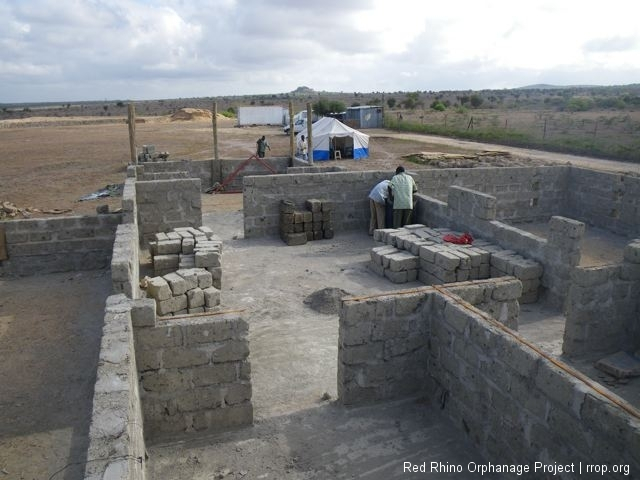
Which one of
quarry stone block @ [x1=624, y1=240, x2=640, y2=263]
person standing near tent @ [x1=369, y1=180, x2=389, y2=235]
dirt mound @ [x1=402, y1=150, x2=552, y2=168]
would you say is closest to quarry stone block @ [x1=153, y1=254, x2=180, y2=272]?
person standing near tent @ [x1=369, y1=180, x2=389, y2=235]

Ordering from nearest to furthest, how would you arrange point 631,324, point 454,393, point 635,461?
point 635,461
point 454,393
point 631,324

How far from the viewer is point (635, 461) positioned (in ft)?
11.3

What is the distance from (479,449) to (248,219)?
29.3 ft

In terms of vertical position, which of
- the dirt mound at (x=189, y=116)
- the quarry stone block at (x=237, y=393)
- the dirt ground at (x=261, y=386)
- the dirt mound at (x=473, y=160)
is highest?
the dirt mound at (x=189, y=116)

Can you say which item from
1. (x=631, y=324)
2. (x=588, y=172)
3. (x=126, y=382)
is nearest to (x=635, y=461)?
(x=126, y=382)

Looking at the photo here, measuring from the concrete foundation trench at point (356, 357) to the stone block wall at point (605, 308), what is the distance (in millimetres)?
24

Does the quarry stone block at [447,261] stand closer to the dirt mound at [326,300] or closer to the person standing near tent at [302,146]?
the dirt mound at [326,300]

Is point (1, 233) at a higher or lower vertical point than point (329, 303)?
higher

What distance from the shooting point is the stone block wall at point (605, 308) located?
23.5 ft

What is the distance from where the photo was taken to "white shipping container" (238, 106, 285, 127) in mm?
52156

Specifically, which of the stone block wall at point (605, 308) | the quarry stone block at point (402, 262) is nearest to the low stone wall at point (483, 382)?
the stone block wall at point (605, 308)

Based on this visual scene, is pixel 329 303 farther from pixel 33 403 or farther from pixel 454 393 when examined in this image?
pixel 33 403

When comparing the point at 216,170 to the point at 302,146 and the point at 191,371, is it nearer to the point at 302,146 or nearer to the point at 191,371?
the point at 302,146

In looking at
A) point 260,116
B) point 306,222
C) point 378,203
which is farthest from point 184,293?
point 260,116
